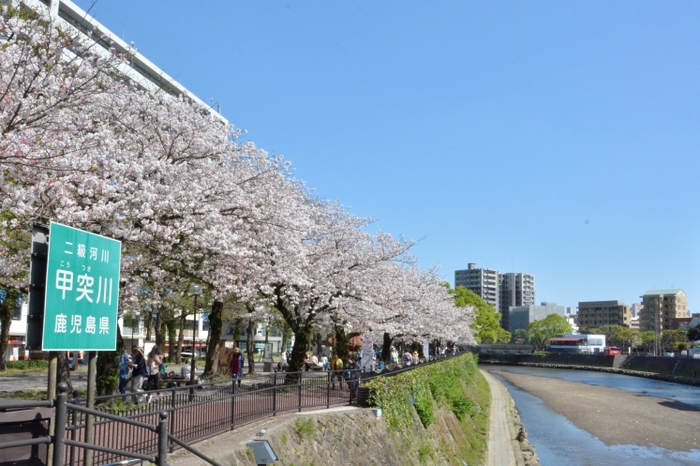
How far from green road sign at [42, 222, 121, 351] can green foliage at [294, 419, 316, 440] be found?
23.7 ft

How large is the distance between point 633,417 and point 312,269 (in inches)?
1249

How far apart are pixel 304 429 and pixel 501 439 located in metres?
19.4

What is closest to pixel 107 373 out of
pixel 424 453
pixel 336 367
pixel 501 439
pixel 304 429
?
pixel 304 429

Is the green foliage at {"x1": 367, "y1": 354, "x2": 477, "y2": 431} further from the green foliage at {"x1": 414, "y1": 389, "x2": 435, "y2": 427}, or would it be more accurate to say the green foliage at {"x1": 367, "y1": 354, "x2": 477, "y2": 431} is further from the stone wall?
the stone wall

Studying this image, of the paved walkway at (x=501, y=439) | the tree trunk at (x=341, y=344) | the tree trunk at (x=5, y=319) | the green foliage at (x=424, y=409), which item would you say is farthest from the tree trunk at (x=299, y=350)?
the tree trunk at (x=5, y=319)

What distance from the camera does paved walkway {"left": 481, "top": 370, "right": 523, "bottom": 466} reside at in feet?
82.4

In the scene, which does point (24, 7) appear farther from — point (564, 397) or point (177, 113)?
point (564, 397)

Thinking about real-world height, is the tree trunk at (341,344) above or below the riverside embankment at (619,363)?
above

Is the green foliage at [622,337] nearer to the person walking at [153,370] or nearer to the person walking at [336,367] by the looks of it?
the person walking at [336,367]

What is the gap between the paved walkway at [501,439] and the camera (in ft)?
82.4

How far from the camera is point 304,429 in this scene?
13.5 m

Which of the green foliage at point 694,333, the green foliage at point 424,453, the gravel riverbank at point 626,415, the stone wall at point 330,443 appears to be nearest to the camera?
the stone wall at point 330,443

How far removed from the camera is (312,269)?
26516 millimetres

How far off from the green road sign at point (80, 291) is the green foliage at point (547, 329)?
175m
